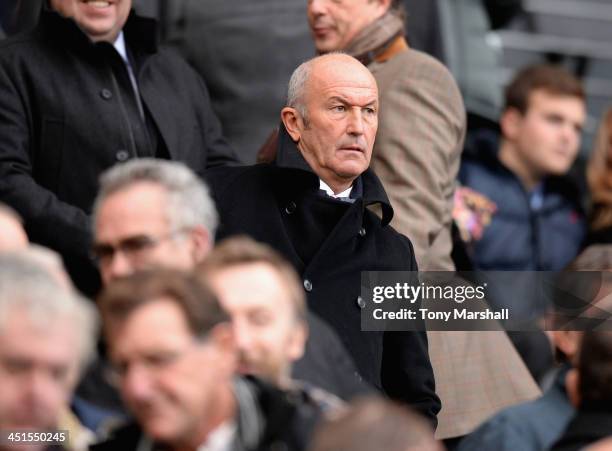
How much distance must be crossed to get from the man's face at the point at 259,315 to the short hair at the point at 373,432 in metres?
0.90

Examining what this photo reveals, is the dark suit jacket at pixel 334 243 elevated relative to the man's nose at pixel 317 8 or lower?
lower

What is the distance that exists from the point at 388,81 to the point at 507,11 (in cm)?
404

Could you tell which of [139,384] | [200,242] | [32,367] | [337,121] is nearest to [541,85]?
[337,121]

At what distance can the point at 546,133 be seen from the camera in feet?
34.6

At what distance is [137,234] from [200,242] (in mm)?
251

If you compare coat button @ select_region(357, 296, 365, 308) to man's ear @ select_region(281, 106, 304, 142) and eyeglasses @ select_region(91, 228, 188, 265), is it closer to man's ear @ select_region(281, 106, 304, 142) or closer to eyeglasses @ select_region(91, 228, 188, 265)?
man's ear @ select_region(281, 106, 304, 142)

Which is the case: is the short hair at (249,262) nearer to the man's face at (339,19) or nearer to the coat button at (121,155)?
the coat button at (121,155)

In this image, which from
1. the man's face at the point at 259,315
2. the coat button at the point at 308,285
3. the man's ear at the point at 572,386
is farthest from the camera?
the coat button at the point at 308,285

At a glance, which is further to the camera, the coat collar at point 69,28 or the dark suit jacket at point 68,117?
the coat collar at point 69,28

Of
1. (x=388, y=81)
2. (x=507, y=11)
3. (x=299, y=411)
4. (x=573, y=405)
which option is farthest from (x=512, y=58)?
(x=299, y=411)

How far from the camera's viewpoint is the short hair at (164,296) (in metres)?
5.15

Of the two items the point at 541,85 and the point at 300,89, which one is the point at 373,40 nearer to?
the point at 300,89

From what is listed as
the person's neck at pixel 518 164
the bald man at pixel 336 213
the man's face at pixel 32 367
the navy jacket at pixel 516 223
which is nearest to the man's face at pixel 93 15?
the bald man at pixel 336 213

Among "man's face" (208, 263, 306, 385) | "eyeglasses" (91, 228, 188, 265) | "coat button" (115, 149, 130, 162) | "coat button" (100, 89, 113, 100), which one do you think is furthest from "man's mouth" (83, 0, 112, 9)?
"man's face" (208, 263, 306, 385)
